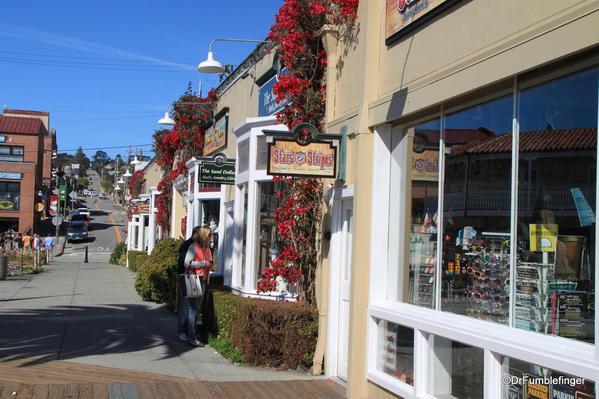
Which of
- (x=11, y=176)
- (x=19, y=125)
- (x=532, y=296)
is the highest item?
(x=19, y=125)

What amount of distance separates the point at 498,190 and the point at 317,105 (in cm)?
400

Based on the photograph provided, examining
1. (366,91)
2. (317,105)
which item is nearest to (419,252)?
(366,91)

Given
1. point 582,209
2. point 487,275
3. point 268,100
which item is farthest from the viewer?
point 268,100

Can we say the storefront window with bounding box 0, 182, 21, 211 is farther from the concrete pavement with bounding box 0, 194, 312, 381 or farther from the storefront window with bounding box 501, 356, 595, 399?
the storefront window with bounding box 501, 356, 595, 399

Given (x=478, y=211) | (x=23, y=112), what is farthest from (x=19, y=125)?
(x=478, y=211)

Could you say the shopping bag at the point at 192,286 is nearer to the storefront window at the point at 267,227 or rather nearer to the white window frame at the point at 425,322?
the storefront window at the point at 267,227

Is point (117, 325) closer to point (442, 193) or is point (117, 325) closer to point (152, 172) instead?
point (442, 193)

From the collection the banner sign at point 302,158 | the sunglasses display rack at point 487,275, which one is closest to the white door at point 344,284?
the banner sign at point 302,158

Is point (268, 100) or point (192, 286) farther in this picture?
point (268, 100)

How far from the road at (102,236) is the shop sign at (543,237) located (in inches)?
1427

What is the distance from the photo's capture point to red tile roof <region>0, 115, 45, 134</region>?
185 ft

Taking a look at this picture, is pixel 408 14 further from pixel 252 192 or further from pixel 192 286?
pixel 192 286

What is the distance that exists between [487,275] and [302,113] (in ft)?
14.0

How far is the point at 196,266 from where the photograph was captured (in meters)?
9.30
